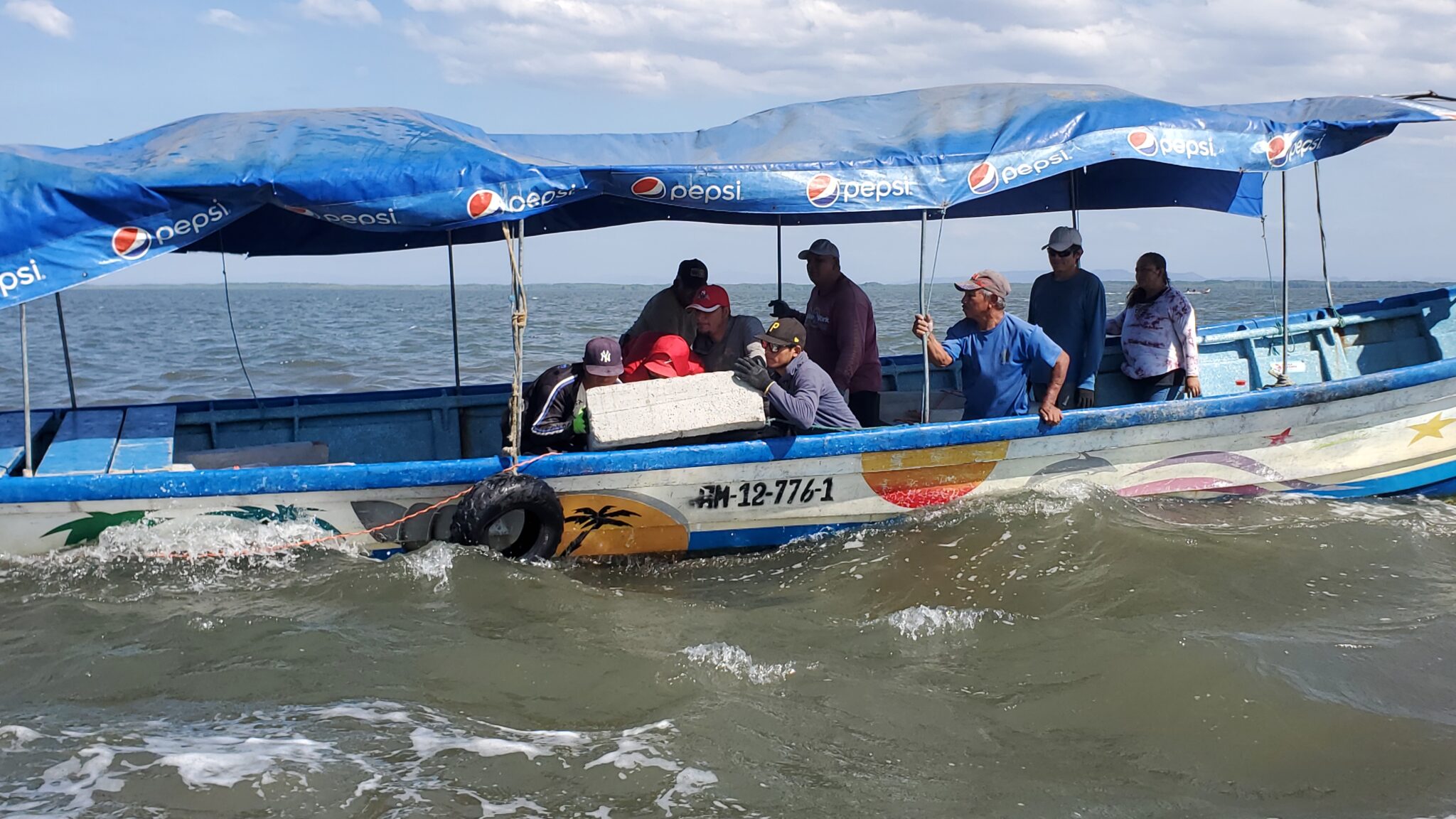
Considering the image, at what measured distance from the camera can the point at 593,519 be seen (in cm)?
673

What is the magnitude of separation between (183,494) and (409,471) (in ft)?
3.90

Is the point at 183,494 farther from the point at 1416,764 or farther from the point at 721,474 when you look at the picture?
the point at 1416,764

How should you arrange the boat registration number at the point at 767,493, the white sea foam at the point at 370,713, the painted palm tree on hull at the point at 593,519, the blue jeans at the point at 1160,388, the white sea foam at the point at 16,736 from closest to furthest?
the white sea foam at the point at 16,736
the white sea foam at the point at 370,713
the painted palm tree on hull at the point at 593,519
the boat registration number at the point at 767,493
the blue jeans at the point at 1160,388

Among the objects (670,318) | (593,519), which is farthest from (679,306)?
(593,519)

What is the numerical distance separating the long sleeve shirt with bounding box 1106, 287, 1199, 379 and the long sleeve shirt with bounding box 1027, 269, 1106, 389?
0.70m

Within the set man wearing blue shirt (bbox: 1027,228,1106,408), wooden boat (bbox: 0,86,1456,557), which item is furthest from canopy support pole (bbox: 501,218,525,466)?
man wearing blue shirt (bbox: 1027,228,1106,408)

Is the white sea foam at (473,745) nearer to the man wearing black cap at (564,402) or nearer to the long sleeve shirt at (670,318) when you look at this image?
the man wearing black cap at (564,402)

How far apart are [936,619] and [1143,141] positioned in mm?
3391

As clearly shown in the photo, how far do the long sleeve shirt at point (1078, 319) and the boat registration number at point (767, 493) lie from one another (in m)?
2.02

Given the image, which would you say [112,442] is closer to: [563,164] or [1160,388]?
[563,164]

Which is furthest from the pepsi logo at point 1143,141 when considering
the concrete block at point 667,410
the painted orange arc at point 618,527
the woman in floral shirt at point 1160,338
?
the painted orange arc at point 618,527

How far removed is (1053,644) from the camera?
5.76 meters

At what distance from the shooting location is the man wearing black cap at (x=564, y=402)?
668 cm

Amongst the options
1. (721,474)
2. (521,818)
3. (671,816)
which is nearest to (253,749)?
(521,818)
